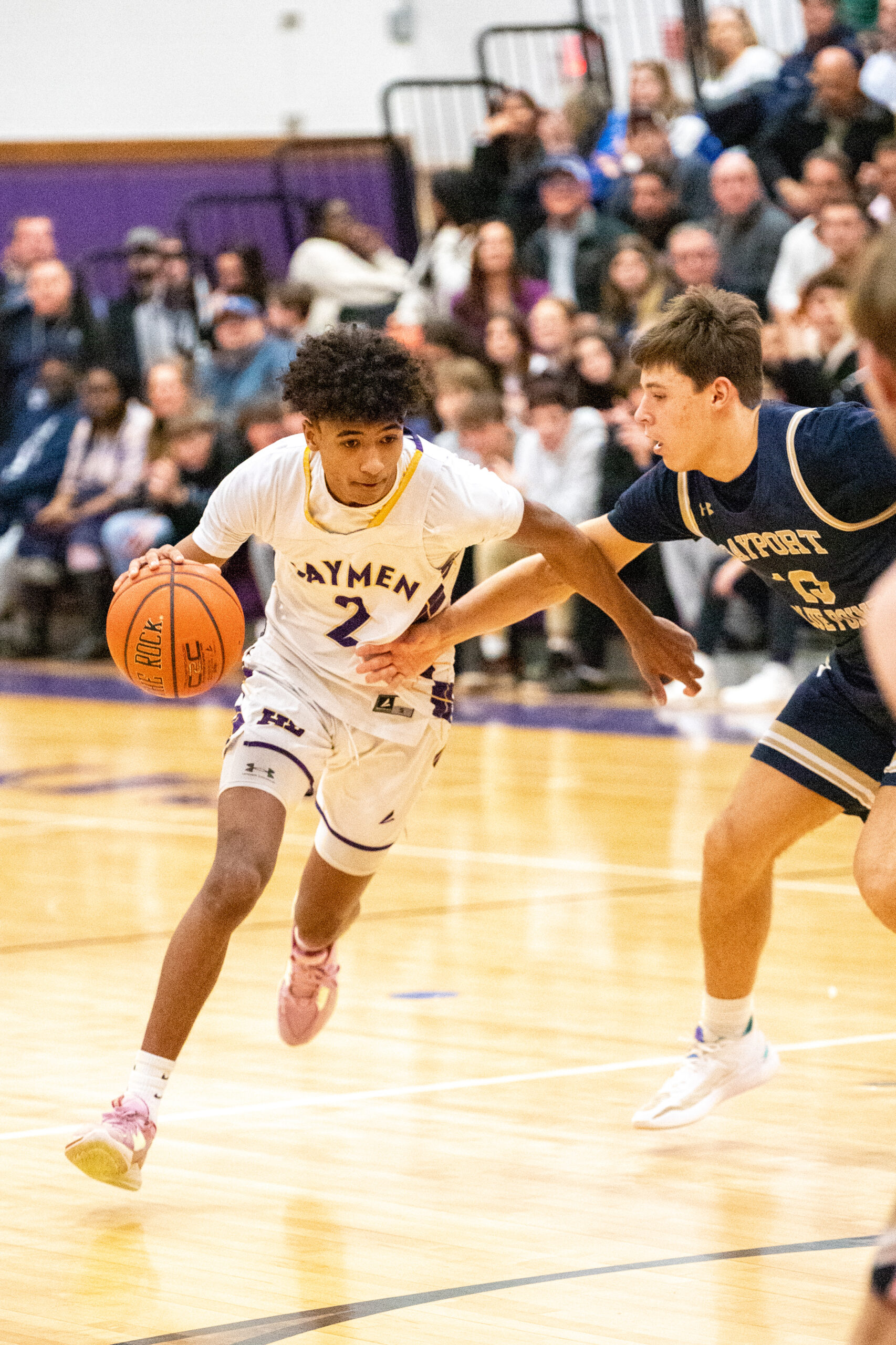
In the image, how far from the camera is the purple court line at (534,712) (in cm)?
1043

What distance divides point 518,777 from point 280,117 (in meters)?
11.9

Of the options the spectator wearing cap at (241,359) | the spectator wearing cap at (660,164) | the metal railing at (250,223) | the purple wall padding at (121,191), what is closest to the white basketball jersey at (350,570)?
the spectator wearing cap at (660,164)

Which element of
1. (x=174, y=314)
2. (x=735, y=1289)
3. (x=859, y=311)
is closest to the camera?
(x=859, y=311)

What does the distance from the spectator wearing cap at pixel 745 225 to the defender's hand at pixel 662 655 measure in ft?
24.9

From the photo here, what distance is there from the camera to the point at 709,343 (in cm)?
413

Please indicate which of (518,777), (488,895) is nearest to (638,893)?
(488,895)

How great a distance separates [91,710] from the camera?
39.1 feet

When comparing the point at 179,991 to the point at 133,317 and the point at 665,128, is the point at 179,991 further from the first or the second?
the point at 133,317

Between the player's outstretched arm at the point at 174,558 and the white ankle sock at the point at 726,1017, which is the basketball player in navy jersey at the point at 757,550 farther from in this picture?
the player's outstretched arm at the point at 174,558

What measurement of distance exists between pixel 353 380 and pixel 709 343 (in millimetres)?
695

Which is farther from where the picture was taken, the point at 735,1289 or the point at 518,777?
the point at 518,777

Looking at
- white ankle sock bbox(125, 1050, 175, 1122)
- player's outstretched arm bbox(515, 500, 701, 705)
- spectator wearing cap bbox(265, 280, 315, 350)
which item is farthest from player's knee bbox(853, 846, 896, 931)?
spectator wearing cap bbox(265, 280, 315, 350)

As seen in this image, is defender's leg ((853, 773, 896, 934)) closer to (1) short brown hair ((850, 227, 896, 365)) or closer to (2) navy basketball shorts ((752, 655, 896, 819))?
(2) navy basketball shorts ((752, 655, 896, 819))

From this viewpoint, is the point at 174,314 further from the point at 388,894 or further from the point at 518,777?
the point at 388,894
